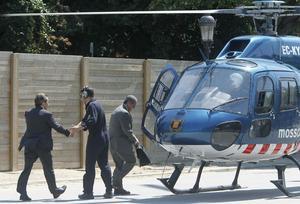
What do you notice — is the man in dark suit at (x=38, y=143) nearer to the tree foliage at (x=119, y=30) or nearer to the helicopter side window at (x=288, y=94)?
the helicopter side window at (x=288, y=94)

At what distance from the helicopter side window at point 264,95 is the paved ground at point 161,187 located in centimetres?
164

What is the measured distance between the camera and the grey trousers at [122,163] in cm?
1408

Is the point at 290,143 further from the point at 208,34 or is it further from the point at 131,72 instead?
the point at 131,72

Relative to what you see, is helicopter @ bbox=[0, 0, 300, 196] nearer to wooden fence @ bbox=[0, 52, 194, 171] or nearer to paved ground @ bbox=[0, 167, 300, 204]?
paved ground @ bbox=[0, 167, 300, 204]

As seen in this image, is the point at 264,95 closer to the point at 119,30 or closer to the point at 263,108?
the point at 263,108

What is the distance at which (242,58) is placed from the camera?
14.5 meters

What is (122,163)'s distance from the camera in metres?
14.2

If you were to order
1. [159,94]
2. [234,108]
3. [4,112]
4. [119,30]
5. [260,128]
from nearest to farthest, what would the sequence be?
[234,108], [260,128], [159,94], [4,112], [119,30]

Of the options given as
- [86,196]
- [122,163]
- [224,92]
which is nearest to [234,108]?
[224,92]

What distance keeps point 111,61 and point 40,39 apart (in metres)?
7.13

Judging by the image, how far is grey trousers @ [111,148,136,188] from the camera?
14078 millimetres

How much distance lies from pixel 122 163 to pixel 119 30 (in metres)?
16.1

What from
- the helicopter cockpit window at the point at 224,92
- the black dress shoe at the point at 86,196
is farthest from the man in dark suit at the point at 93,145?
the helicopter cockpit window at the point at 224,92

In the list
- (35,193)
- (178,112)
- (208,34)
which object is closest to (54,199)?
(35,193)
